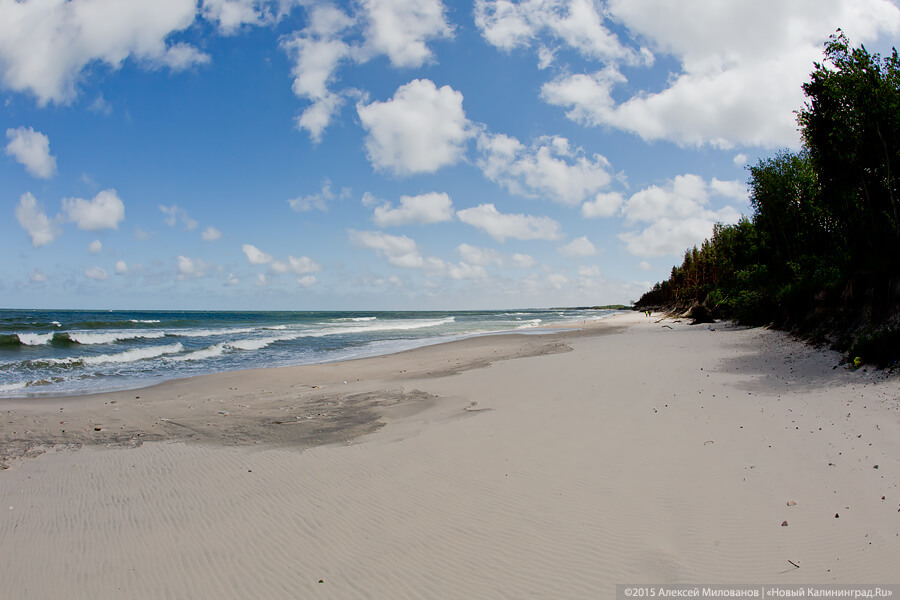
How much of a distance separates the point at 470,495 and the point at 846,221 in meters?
24.1

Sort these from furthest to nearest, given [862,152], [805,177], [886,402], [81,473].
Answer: [805,177] < [862,152] < [886,402] < [81,473]

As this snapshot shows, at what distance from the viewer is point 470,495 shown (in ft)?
16.3

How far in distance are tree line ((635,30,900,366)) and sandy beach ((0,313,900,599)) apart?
3.34 m

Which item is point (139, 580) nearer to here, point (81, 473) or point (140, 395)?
point (81, 473)

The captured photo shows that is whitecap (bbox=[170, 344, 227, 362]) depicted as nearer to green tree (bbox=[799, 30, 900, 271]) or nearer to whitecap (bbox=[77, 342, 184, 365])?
whitecap (bbox=[77, 342, 184, 365])

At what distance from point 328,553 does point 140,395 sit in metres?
11.8

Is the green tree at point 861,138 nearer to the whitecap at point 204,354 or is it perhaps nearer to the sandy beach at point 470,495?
the sandy beach at point 470,495

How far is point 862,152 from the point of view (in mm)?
14438

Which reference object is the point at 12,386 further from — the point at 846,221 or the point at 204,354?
the point at 846,221

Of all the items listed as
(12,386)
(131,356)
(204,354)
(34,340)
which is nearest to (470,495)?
(12,386)

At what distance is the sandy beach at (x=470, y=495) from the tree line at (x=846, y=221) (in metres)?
3.34

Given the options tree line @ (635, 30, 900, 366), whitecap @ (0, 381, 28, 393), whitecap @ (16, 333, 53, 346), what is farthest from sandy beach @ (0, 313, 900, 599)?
whitecap @ (16, 333, 53, 346)

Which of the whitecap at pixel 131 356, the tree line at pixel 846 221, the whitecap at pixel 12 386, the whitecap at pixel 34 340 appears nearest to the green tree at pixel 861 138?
the tree line at pixel 846 221

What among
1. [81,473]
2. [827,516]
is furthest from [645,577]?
[81,473]
